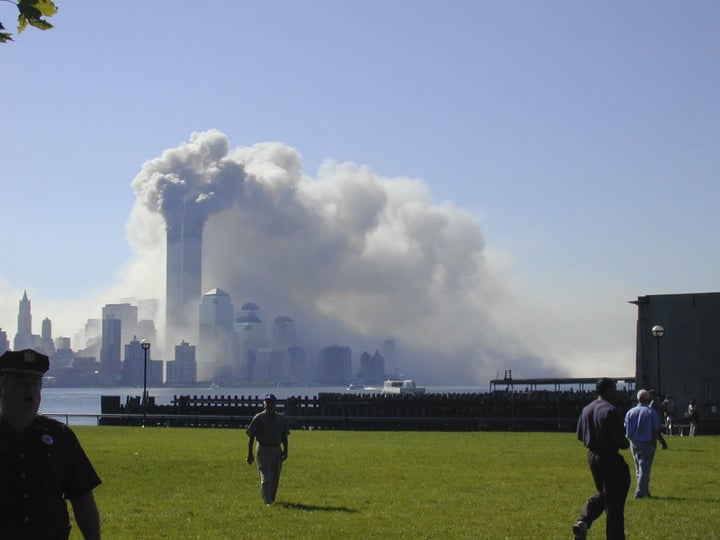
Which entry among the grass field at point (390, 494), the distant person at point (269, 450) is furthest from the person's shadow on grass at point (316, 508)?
the distant person at point (269, 450)

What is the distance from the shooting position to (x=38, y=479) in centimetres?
602

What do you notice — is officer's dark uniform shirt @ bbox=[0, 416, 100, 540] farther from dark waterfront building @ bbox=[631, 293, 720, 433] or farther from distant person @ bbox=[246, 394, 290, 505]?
dark waterfront building @ bbox=[631, 293, 720, 433]

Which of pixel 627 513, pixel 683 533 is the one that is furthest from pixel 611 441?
pixel 627 513

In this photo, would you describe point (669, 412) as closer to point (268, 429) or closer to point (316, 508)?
point (268, 429)

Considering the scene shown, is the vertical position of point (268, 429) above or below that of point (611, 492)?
above

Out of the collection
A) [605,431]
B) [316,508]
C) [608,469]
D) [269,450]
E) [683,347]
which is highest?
[683,347]

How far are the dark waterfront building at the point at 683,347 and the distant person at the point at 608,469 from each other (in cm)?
3179

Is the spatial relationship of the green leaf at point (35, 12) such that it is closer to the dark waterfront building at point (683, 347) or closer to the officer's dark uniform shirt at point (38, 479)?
the officer's dark uniform shirt at point (38, 479)

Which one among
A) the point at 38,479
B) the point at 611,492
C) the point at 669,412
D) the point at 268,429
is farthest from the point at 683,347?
the point at 38,479

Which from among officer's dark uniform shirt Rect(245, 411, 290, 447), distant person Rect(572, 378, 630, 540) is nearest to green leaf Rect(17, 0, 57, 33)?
distant person Rect(572, 378, 630, 540)

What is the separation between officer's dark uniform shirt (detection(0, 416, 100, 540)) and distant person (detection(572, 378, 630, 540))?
7.46 m

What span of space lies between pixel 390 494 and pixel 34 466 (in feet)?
44.5

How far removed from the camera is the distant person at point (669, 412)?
128 ft

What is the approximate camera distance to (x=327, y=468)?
977 inches
